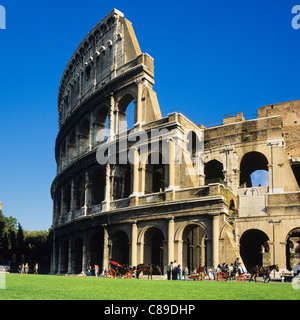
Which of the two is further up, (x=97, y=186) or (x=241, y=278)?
(x=97, y=186)

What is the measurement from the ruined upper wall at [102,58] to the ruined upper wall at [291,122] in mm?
9878

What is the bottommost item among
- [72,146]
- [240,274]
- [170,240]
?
[240,274]

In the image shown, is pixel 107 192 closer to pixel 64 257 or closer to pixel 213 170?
pixel 213 170

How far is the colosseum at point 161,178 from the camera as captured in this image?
Result: 24.5m

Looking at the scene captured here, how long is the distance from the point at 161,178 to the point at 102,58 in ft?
37.2

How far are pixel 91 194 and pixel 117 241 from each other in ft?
16.1

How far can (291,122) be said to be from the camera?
30703 mm

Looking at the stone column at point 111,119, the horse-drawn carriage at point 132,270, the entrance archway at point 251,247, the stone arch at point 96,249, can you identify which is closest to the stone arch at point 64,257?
the stone arch at point 96,249

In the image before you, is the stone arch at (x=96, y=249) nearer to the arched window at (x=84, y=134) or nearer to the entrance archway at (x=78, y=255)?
the entrance archway at (x=78, y=255)

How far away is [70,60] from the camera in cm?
4053

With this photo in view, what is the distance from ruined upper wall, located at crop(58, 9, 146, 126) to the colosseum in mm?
103

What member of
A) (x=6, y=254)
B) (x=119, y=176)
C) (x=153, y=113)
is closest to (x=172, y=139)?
(x=153, y=113)

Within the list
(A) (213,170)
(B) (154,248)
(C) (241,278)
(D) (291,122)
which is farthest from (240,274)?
(D) (291,122)

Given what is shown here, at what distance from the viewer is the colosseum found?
24531 mm
